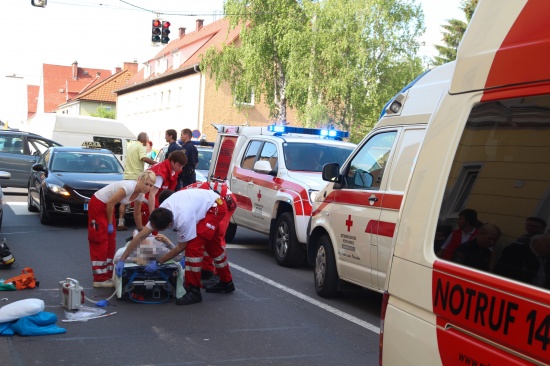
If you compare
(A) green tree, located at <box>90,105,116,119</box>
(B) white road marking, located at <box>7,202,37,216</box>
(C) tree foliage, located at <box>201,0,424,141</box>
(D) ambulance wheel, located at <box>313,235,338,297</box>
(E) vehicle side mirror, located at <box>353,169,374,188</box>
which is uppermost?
(C) tree foliage, located at <box>201,0,424,141</box>

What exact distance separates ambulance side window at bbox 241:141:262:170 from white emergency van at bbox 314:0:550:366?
30.7 feet

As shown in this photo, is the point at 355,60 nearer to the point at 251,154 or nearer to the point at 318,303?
the point at 251,154

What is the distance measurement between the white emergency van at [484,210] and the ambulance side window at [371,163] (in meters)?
4.52

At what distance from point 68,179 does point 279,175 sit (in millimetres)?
5252

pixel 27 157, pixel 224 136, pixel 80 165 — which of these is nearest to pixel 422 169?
pixel 224 136

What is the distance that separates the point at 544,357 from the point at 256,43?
3858 centimetres

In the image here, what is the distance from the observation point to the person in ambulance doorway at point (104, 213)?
8859 mm

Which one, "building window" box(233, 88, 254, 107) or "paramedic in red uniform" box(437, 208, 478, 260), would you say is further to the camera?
"building window" box(233, 88, 254, 107)

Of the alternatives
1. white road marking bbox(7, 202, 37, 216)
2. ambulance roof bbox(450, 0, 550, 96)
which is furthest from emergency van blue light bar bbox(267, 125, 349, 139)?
ambulance roof bbox(450, 0, 550, 96)

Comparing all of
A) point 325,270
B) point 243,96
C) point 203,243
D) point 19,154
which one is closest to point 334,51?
point 243,96

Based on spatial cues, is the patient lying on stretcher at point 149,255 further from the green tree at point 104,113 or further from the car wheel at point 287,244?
the green tree at point 104,113

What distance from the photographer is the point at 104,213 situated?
29.5ft

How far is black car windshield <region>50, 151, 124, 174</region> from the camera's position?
16188mm

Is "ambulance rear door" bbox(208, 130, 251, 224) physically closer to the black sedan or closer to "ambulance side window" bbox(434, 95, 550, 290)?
the black sedan
